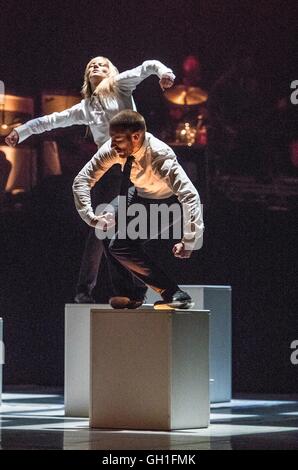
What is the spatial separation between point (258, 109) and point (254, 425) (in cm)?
274

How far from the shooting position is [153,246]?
848cm

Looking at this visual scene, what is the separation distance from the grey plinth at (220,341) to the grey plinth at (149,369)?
4.97ft

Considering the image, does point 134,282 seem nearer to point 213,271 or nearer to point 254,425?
point 254,425

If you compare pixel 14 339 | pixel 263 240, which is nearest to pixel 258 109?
pixel 263 240

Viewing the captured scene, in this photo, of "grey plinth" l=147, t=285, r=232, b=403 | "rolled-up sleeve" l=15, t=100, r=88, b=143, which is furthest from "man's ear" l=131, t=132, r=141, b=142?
A: "grey plinth" l=147, t=285, r=232, b=403

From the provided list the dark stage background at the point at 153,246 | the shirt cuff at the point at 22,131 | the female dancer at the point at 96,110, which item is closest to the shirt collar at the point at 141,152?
the female dancer at the point at 96,110

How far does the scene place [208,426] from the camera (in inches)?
229

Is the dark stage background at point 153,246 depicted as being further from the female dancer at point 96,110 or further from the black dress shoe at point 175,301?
the black dress shoe at point 175,301

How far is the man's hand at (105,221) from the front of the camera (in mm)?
5766

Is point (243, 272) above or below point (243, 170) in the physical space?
below

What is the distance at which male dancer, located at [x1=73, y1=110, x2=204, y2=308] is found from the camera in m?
5.70

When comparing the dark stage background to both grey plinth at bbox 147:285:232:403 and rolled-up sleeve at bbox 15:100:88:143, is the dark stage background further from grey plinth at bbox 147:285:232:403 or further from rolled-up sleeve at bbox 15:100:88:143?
rolled-up sleeve at bbox 15:100:88:143

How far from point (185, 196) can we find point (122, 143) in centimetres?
37

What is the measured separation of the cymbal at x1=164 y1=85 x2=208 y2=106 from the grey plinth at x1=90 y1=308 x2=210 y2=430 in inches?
106
